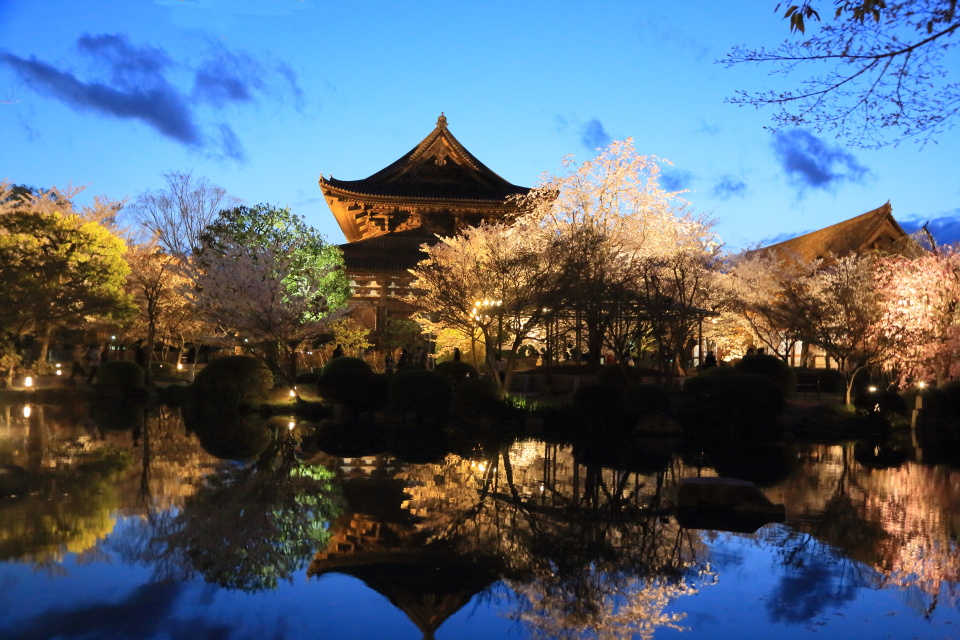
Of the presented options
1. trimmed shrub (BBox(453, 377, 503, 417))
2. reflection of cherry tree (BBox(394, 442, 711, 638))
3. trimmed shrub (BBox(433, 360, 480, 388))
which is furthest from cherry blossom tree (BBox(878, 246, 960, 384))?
reflection of cherry tree (BBox(394, 442, 711, 638))

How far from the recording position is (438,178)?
159 feet

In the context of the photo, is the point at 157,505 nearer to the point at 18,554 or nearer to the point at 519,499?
the point at 18,554

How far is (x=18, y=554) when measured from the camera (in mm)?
7566

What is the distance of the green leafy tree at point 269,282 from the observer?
83.5 ft

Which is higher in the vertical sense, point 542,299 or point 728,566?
point 542,299

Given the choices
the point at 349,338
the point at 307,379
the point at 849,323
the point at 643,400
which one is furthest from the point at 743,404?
the point at 349,338

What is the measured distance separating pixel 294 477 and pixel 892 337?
19.0 m

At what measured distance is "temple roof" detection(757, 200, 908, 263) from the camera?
41.2 metres

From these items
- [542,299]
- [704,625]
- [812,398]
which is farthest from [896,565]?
[812,398]

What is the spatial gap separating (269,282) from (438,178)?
24415 millimetres

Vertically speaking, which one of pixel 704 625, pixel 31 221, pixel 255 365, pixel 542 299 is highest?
pixel 31 221

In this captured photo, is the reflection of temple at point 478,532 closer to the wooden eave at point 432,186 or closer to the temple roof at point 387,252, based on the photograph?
the temple roof at point 387,252

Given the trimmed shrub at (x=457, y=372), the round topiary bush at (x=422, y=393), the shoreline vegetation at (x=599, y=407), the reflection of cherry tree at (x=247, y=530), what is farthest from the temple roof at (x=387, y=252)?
the reflection of cherry tree at (x=247, y=530)

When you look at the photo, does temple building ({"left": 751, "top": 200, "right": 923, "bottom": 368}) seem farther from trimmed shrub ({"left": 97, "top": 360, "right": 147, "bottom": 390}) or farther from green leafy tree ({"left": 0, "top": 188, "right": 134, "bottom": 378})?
green leafy tree ({"left": 0, "top": 188, "right": 134, "bottom": 378})
